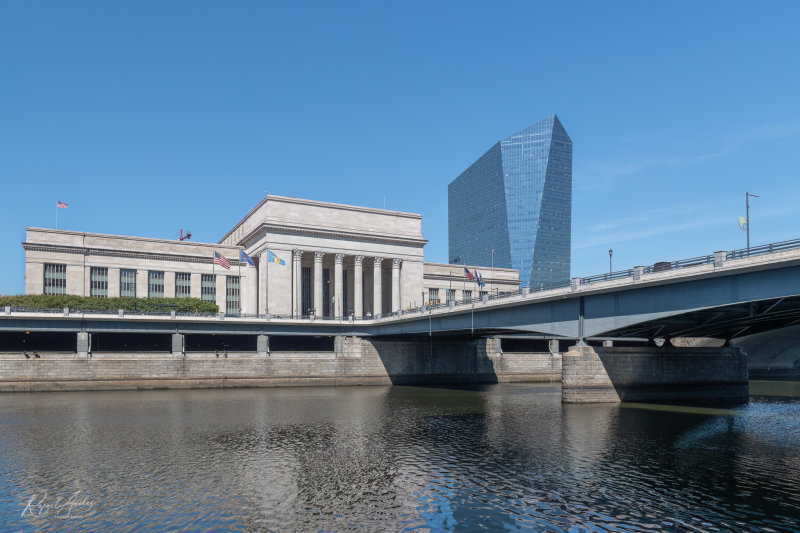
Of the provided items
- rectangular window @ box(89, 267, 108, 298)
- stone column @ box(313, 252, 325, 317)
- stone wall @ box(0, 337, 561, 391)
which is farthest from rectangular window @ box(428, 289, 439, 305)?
rectangular window @ box(89, 267, 108, 298)

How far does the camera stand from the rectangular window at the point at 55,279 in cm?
10325

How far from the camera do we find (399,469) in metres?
30.6

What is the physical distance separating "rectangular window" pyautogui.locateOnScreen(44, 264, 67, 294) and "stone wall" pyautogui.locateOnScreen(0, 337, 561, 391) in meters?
34.5

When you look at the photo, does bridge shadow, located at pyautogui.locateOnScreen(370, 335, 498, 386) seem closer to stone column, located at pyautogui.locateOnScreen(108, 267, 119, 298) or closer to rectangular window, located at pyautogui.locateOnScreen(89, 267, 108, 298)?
stone column, located at pyautogui.locateOnScreen(108, 267, 119, 298)

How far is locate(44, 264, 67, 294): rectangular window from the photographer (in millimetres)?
103250

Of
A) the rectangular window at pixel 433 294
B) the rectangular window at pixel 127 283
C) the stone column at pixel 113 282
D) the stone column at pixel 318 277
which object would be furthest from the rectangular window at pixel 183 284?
the rectangular window at pixel 433 294

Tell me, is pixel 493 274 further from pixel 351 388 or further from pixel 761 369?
pixel 351 388

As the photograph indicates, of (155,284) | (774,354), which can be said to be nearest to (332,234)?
(155,284)

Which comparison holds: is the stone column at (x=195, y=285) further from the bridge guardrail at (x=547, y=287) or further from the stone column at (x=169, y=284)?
the bridge guardrail at (x=547, y=287)

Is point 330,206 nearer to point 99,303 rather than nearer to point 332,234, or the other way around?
point 332,234

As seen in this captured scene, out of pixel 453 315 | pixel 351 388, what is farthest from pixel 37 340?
pixel 453 315

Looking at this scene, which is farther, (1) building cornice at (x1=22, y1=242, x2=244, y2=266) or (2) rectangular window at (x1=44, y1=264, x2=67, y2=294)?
(2) rectangular window at (x1=44, y1=264, x2=67, y2=294)

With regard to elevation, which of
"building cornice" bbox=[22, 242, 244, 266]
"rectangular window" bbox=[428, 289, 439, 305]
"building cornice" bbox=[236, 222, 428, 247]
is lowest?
"rectangular window" bbox=[428, 289, 439, 305]

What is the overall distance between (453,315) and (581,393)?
840 inches
